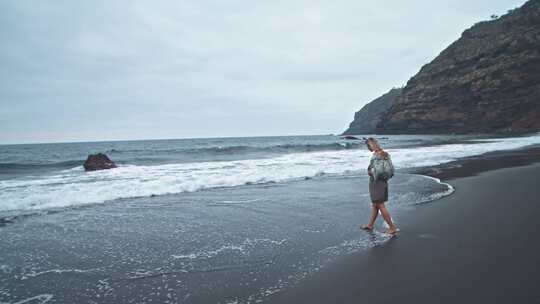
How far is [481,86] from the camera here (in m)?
60.0

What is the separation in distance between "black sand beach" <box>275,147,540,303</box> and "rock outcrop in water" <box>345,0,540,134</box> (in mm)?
56692

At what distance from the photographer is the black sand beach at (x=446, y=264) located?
3266mm

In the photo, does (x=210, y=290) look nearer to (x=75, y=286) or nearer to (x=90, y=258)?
(x=75, y=286)

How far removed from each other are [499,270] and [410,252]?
1.10 meters

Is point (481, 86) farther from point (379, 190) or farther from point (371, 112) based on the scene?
point (371, 112)

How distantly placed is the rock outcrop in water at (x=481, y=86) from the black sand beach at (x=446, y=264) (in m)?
56.7

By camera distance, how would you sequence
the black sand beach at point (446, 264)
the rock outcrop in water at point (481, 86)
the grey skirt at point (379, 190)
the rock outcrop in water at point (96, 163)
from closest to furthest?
the black sand beach at point (446, 264), the grey skirt at point (379, 190), the rock outcrop in water at point (96, 163), the rock outcrop in water at point (481, 86)

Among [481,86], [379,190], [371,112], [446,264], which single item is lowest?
[446,264]

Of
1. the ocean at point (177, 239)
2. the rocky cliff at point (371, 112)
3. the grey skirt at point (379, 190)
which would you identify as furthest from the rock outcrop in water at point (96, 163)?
the rocky cliff at point (371, 112)

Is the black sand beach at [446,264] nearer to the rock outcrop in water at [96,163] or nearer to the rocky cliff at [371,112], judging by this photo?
the rock outcrop in water at [96,163]

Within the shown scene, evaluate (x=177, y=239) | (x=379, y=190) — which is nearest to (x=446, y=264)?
(x=379, y=190)

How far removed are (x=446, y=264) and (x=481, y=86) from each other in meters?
69.2

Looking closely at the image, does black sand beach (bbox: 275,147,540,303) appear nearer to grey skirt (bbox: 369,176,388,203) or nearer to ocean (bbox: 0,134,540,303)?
ocean (bbox: 0,134,540,303)

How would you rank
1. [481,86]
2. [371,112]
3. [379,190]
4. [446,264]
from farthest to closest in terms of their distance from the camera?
[371,112], [481,86], [379,190], [446,264]
